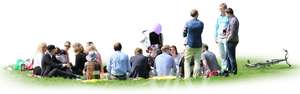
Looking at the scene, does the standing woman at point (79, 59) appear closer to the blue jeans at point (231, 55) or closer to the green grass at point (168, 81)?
the green grass at point (168, 81)

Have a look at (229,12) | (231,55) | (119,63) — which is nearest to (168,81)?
(119,63)

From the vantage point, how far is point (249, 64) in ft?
114

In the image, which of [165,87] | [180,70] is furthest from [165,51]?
[165,87]

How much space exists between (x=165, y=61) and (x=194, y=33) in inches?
54.7

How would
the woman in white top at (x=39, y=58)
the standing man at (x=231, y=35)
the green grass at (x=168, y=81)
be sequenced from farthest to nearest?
1. the woman in white top at (x=39, y=58)
2. the standing man at (x=231, y=35)
3. the green grass at (x=168, y=81)

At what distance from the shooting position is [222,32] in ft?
105

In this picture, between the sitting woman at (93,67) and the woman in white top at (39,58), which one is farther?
the woman in white top at (39,58)

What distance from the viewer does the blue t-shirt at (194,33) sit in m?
31.3

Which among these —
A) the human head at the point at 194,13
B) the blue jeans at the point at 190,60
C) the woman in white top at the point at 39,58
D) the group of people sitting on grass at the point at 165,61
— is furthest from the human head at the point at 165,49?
the woman in white top at the point at 39,58

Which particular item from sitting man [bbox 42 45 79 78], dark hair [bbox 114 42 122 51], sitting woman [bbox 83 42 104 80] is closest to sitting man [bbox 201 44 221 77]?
dark hair [bbox 114 42 122 51]

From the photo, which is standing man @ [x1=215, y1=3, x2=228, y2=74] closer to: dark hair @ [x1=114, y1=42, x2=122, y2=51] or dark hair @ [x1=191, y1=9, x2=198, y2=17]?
dark hair @ [x1=191, y1=9, x2=198, y2=17]

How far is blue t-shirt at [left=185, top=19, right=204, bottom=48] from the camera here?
3127 centimetres

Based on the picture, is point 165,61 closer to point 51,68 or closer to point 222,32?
point 222,32

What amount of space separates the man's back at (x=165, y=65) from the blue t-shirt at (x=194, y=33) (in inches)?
41.9
